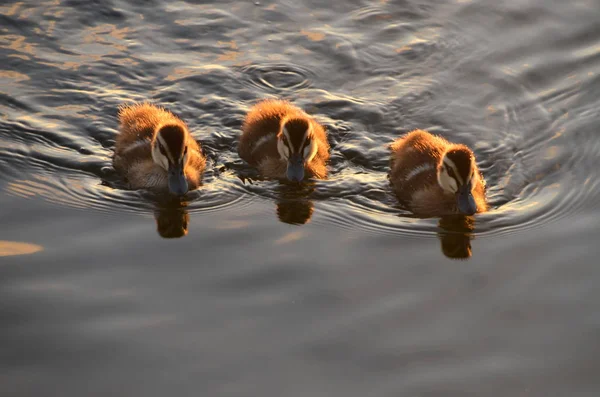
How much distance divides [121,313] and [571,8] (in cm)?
588

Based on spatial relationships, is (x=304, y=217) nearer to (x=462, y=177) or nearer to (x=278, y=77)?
(x=462, y=177)

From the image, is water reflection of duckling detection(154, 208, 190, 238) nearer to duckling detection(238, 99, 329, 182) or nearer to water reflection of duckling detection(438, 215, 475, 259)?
duckling detection(238, 99, 329, 182)

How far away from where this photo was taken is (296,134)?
21.4 ft

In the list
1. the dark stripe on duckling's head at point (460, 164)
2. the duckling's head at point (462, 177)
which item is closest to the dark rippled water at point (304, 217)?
the duckling's head at point (462, 177)

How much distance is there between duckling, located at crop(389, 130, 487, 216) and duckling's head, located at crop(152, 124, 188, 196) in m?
1.45

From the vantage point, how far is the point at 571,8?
9023 mm

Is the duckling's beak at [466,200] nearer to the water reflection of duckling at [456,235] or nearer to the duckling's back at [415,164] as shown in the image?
the water reflection of duckling at [456,235]

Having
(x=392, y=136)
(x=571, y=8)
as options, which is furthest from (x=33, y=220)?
(x=571, y=8)

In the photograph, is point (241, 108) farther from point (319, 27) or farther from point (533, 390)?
point (533, 390)

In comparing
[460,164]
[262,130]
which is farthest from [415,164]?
[262,130]

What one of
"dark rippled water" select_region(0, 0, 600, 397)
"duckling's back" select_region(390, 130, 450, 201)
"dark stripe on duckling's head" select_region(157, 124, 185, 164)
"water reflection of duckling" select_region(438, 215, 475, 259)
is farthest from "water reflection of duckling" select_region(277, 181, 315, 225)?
"water reflection of duckling" select_region(438, 215, 475, 259)

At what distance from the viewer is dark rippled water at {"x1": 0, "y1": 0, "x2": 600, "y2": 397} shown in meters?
4.53

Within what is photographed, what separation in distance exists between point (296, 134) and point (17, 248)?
2.03m

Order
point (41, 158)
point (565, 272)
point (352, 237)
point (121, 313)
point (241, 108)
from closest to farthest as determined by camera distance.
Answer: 1. point (121, 313)
2. point (565, 272)
3. point (352, 237)
4. point (41, 158)
5. point (241, 108)
